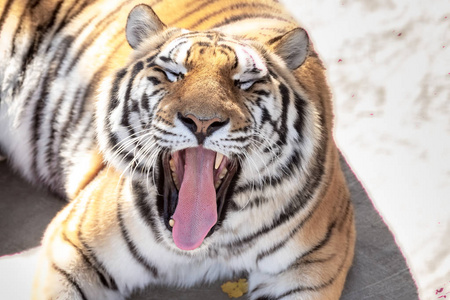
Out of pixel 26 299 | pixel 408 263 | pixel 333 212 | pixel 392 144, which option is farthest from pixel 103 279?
pixel 392 144

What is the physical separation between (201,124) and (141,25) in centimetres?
41

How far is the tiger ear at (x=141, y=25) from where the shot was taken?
1.89 metres

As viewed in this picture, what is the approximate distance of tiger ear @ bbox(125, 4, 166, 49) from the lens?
74.3 inches

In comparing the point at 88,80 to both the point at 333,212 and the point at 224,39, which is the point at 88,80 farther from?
the point at 333,212

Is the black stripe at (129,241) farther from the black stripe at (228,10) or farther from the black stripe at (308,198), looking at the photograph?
the black stripe at (228,10)

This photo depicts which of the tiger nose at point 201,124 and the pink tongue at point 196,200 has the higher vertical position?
the tiger nose at point 201,124

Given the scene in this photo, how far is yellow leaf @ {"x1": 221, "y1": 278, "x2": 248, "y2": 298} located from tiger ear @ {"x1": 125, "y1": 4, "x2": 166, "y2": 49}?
798 millimetres

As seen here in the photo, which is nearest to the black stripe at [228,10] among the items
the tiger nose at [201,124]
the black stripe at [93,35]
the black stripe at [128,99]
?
the black stripe at [93,35]

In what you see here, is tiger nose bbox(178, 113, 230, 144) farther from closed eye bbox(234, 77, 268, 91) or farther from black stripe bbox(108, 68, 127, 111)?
black stripe bbox(108, 68, 127, 111)

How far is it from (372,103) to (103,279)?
1.41m

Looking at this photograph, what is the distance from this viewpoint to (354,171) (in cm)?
264

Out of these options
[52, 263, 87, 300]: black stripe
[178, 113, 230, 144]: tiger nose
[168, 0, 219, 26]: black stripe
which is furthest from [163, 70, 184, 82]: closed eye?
[52, 263, 87, 300]: black stripe

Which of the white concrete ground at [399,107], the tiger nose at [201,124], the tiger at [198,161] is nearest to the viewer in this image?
the tiger nose at [201,124]

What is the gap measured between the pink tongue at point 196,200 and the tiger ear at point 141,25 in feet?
1.12
